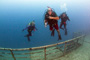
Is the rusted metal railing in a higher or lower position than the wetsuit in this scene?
lower

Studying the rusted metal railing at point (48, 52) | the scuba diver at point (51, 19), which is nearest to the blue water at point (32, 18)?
the scuba diver at point (51, 19)

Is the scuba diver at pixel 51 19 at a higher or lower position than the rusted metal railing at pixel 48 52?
higher

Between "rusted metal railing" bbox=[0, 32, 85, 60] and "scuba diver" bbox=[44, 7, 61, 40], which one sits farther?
"scuba diver" bbox=[44, 7, 61, 40]

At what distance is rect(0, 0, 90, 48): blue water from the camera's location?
3.83 m

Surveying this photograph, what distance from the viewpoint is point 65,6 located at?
394 cm

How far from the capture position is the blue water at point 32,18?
3.83 metres

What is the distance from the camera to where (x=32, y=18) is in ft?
12.9

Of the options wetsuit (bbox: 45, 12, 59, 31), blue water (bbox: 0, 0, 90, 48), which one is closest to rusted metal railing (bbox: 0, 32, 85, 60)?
blue water (bbox: 0, 0, 90, 48)

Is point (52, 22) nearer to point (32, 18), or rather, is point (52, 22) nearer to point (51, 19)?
point (51, 19)

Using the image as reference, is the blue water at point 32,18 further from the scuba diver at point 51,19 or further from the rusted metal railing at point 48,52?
the rusted metal railing at point 48,52

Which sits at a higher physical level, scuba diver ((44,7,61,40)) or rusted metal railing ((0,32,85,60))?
scuba diver ((44,7,61,40))

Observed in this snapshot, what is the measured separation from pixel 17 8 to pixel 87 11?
350cm

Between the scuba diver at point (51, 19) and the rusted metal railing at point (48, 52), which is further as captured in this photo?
the scuba diver at point (51, 19)

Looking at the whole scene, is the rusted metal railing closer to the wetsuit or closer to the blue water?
the blue water
